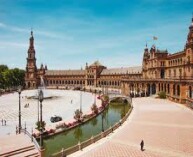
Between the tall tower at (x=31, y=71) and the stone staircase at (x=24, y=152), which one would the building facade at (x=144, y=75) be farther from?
the stone staircase at (x=24, y=152)

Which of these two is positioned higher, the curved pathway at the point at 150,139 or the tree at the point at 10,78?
the tree at the point at 10,78

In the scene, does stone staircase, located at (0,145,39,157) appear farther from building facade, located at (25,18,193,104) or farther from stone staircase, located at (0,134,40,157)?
building facade, located at (25,18,193,104)

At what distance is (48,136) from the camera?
1501 inches

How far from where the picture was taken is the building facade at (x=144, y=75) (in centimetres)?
6831

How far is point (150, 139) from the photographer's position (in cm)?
3169

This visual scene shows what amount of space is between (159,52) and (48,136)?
63320 millimetres

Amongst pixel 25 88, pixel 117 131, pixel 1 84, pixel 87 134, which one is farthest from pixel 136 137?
pixel 25 88

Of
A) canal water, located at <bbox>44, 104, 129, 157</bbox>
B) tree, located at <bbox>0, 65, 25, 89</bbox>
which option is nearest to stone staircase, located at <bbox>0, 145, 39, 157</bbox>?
canal water, located at <bbox>44, 104, 129, 157</bbox>

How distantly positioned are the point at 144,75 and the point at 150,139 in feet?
249

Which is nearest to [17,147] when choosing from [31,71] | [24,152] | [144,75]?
[24,152]

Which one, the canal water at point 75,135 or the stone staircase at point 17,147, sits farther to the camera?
the canal water at point 75,135

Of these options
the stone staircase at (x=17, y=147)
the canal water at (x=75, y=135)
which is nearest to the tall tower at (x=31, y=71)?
the canal water at (x=75, y=135)

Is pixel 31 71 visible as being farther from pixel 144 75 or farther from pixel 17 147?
pixel 17 147

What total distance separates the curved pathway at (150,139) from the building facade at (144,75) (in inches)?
766
